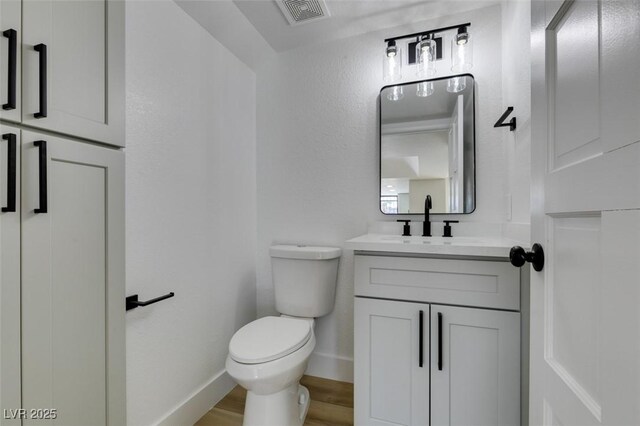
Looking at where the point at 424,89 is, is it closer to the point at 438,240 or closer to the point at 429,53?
the point at 429,53

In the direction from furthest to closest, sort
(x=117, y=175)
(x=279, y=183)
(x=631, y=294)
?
(x=279, y=183) → (x=117, y=175) → (x=631, y=294)

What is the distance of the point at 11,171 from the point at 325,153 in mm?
1463

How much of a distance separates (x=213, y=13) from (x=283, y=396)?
1.95 m

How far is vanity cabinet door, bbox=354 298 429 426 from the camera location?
1201 millimetres

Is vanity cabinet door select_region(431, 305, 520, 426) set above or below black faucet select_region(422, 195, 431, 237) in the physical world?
below

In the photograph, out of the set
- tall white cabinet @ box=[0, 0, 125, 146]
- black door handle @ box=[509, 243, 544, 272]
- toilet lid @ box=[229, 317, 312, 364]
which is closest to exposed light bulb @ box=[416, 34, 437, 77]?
black door handle @ box=[509, 243, 544, 272]

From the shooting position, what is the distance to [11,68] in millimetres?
687

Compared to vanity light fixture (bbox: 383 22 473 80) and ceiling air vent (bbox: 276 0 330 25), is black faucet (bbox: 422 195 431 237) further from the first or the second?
ceiling air vent (bbox: 276 0 330 25)

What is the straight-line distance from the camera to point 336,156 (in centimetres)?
188

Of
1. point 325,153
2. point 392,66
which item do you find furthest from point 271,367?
point 392,66

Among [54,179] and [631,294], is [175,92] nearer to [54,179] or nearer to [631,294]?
[54,179]

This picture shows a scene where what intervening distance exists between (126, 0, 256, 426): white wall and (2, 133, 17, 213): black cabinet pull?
1.55 ft

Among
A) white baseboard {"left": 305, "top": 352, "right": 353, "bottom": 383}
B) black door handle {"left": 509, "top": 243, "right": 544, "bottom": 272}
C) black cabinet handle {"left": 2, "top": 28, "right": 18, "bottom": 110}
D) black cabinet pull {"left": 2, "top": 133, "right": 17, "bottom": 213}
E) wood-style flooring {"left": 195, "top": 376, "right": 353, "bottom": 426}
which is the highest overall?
black cabinet handle {"left": 2, "top": 28, "right": 18, "bottom": 110}

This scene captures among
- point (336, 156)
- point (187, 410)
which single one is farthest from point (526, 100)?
point (187, 410)
